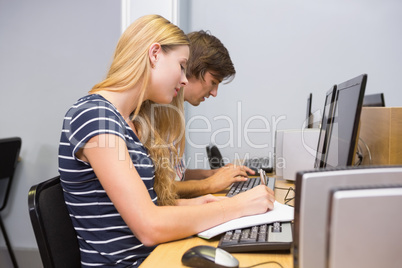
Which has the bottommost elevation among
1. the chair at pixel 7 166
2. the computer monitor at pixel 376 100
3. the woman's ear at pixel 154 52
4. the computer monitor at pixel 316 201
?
the chair at pixel 7 166

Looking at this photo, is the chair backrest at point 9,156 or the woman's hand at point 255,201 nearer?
the woman's hand at point 255,201

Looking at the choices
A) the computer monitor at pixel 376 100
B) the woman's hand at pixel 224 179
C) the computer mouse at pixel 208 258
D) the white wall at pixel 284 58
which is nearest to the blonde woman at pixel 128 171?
the computer mouse at pixel 208 258

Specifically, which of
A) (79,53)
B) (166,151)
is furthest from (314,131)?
(79,53)

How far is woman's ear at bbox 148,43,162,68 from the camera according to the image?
1.10m

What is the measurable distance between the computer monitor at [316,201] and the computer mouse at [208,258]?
10.2 inches

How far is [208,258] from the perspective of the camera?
72 cm

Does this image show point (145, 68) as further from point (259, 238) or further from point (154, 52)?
point (259, 238)

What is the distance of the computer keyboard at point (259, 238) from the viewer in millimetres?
813

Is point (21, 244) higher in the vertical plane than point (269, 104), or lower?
lower

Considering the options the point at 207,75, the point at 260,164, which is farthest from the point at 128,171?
the point at 260,164

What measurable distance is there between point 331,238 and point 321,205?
0.04 meters

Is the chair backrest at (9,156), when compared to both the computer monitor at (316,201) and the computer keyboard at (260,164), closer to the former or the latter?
the computer keyboard at (260,164)

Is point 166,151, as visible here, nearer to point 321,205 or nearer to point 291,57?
point 321,205

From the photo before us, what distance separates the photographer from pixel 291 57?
8.46ft
